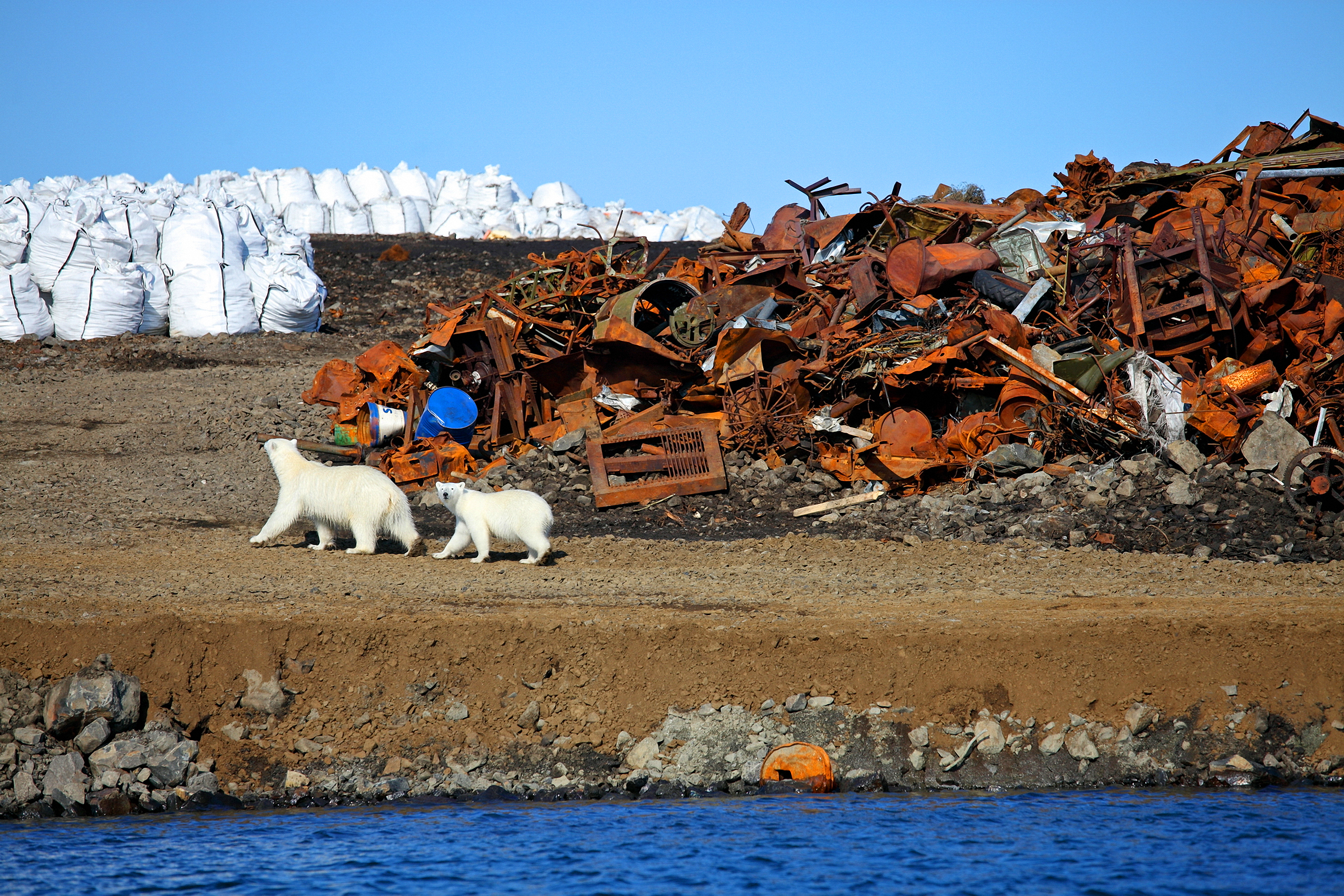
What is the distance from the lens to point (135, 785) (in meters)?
5.47

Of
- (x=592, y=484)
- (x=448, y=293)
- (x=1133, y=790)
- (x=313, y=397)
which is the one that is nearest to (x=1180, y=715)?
(x=1133, y=790)

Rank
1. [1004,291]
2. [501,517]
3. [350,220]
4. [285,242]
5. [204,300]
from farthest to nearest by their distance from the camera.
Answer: [350,220] → [285,242] → [204,300] → [1004,291] → [501,517]

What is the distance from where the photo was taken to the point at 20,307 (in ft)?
54.2

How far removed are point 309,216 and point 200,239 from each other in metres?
11.7

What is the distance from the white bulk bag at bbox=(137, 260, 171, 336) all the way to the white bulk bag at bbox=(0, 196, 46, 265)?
1.67 meters

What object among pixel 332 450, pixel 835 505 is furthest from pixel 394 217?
pixel 835 505

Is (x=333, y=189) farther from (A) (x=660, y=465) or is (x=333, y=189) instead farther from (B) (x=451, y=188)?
(A) (x=660, y=465)

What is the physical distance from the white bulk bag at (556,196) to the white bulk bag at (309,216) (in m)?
6.31

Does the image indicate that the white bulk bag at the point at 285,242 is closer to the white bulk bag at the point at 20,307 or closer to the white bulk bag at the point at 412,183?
the white bulk bag at the point at 20,307

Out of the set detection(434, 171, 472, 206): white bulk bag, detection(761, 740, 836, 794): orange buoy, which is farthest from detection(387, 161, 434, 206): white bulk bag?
detection(761, 740, 836, 794): orange buoy

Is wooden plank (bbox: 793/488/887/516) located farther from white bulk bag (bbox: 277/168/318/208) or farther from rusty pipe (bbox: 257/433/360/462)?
white bulk bag (bbox: 277/168/318/208)

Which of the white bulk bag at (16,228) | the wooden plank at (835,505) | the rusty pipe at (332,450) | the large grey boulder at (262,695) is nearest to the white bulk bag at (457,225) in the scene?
the white bulk bag at (16,228)

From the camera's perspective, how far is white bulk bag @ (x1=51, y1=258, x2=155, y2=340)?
16.9 metres

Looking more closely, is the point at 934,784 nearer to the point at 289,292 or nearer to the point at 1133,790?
the point at 1133,790
